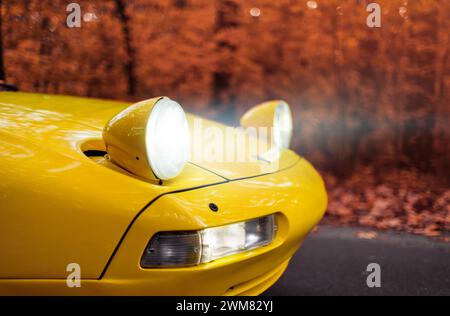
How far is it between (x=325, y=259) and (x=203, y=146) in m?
1.37

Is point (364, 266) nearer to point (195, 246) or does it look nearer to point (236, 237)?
point (236, 237)

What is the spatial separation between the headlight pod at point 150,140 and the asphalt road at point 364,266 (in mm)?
1221

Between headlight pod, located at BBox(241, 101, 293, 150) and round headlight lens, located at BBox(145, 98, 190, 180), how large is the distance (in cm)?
94

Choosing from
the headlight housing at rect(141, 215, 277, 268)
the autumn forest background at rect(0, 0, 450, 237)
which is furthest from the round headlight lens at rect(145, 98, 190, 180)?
the autumn forest background at rect(0, 0, 450, 237)

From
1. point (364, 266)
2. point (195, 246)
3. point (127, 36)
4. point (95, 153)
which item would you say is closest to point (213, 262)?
point (195, 246)

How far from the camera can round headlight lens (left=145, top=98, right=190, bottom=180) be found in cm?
127

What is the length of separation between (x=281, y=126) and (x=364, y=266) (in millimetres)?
1048

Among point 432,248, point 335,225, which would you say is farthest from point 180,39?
point 432,248

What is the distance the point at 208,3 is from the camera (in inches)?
202

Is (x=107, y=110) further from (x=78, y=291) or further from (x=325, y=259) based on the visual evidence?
(x=325, y=259)

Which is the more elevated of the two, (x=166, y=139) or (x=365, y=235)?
(x=166, y=139)

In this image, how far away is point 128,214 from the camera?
3.92ft

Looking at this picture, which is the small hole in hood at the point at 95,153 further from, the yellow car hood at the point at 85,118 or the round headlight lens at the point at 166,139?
the round headlight lens at the point at 166,139

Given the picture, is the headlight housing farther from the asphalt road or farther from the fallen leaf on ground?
the fallen leaf on ground
